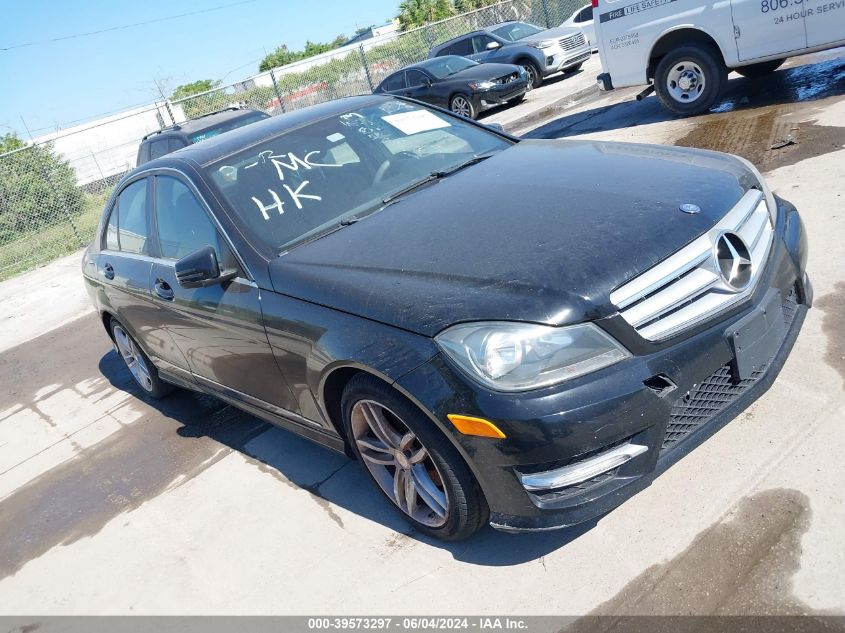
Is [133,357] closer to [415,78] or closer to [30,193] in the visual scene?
[30,193]

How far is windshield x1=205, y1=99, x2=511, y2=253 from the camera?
141 inches

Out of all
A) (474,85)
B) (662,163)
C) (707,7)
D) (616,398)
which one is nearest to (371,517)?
(616,398)

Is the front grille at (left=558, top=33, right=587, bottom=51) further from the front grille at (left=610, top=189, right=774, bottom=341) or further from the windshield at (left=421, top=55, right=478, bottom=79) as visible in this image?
the front grille at (left=610, top=189, right=774, bottom=341)

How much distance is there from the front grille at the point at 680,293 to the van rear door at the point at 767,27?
5894mm

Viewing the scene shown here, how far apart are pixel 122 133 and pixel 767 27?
28.1 meters

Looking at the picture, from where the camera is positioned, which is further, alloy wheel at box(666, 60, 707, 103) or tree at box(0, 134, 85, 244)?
tree at box(0, 134, 85, 244)

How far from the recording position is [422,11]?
48.6m

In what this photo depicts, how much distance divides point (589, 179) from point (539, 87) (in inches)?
565

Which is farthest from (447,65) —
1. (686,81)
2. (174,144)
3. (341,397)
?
(341,397)

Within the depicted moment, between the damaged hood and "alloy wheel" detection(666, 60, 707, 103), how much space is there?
210 inches

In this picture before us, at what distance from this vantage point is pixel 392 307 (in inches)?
108

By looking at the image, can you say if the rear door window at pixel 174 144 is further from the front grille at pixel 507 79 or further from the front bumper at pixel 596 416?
the front bumper at pixel 596 416

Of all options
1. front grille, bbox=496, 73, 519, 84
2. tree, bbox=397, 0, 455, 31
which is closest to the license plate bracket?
front grille, bbox=496, 73, 519, 84

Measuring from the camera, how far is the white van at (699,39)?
7.39 m
